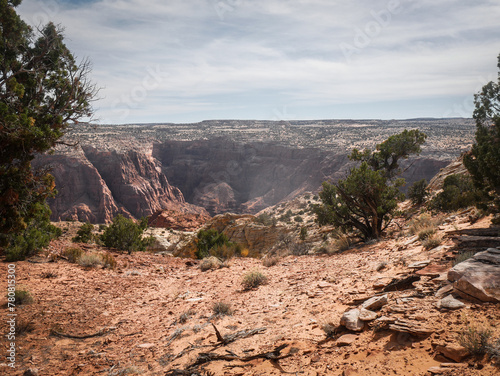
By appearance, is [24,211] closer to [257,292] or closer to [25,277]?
[25,277]

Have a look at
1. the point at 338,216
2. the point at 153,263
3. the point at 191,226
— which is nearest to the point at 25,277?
the point at 153,263

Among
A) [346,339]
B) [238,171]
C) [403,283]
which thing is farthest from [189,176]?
[346,339]

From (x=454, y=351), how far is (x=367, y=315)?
128cm

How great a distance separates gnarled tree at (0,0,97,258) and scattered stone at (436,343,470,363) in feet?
27.4

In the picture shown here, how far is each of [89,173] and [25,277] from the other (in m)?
63.9

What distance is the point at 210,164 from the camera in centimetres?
9138

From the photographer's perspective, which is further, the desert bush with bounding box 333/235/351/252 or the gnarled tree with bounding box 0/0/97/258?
the desert bush with bounding box 333/235/351/252

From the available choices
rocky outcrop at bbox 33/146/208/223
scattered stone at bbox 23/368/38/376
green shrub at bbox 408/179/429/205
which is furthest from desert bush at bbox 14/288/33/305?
rocky outcrop at bbox 33/146/208/223

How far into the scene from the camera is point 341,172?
6288 centimetres

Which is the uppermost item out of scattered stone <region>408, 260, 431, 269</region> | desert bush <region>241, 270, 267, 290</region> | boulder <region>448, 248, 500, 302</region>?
boulder <region>448, 248, 500, 302</region>

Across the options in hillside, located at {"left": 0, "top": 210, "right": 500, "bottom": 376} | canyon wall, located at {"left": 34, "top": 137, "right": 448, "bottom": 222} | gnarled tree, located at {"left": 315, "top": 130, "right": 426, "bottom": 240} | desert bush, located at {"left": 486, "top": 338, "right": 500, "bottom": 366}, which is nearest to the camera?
desert bush, located at {"left": 486, "top": 338, "right": 500, "bottom": 366}

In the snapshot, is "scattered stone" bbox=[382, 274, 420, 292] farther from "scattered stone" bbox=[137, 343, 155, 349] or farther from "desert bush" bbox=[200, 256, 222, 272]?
"desert bush" bbox=[200, 256, 222, 272]

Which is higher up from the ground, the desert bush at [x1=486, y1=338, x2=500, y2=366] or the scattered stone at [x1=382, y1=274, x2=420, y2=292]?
the desert bush at [x1=486, y1=338, x2=500, y2=366]

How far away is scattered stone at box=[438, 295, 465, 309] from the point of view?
371 cm
